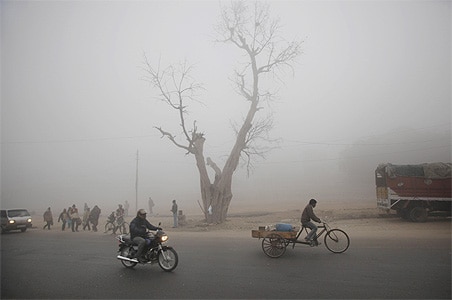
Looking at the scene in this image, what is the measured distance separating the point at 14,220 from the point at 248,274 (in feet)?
65.6

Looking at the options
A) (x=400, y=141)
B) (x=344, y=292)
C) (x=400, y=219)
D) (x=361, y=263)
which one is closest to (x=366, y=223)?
(x=400, y=219)

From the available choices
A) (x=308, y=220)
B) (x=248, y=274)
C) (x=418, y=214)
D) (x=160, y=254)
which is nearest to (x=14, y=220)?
(x=160, y=254)

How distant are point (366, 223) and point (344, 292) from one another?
41.9ft

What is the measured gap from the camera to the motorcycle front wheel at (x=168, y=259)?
7762 mm

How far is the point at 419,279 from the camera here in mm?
6531

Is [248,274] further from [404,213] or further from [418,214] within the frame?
[418,214]

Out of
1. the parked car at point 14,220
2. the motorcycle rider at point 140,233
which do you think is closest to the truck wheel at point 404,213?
the motorcycle rider at point 140,233

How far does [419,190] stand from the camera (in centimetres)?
1641

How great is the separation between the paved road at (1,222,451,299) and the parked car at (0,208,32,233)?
36.5 feet

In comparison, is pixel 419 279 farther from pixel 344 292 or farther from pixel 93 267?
pixel 93 267

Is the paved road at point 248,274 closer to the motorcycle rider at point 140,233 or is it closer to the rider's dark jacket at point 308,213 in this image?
the motorcycle rider at point 140,233

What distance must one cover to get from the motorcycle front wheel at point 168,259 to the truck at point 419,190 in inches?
542

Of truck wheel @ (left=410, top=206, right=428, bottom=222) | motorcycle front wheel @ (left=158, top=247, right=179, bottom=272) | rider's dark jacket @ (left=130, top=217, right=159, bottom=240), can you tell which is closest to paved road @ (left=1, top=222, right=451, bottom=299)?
motorcycle front wheel @ (left=158, top=247, right=179, bottom=272)

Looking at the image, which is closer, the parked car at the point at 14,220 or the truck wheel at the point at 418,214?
the truck wheel at the point at 418,214
